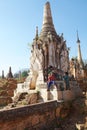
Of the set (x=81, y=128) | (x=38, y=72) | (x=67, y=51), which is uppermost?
(x=67, y=51)

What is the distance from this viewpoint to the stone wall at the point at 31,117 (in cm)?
558

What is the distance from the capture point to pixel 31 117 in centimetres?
673

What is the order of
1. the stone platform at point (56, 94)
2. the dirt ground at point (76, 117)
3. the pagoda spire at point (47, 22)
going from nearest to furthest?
1. the dirt ground at point (76, 117)
2. the stone platform at point (56, 94)
3. the pagoda spire at point (47, 22)

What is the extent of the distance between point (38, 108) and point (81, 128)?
2097 millimetres

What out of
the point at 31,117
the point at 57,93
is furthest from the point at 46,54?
the point at 31,117

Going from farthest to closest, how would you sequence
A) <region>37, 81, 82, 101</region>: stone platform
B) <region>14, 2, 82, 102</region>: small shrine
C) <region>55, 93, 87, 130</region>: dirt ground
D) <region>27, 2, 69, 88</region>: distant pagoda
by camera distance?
<region>27, 2, 69, 88</region>: distant pagoda
<region>14, 2, 82, 102</region>: small shrine
<region>37, 81, 82, 101</region>: stone platform
<region>55, 93, 87, 130</region>: dirt ground

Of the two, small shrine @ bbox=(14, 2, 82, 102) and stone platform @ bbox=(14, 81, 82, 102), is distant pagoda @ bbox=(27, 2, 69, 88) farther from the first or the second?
stone platform @ bbox=(14, 81, 82, 102)

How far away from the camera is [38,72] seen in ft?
39.5

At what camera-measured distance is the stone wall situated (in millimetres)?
5584

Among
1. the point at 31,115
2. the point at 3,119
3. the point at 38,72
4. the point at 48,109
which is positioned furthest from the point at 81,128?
the point at 38,72

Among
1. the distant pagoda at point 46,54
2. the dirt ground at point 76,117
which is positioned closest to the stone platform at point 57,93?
the dirt ground at point 76,117

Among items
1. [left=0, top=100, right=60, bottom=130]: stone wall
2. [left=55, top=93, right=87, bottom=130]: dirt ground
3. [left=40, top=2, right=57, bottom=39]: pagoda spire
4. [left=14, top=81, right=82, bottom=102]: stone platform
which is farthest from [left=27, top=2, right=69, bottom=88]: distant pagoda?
[left=0, top=100, right=60, bottom=130]: stone wall

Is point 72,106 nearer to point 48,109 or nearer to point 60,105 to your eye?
point 60,105

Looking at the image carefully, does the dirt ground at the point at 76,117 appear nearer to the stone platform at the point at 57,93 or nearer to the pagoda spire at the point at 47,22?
the stone platform at the point at 57,93
